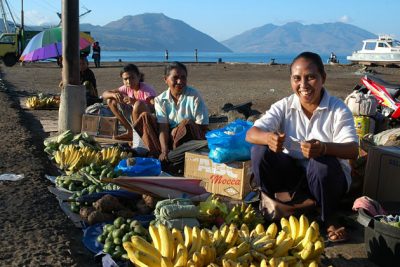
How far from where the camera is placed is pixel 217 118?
33.8 feet

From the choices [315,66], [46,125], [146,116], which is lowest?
[46,125]

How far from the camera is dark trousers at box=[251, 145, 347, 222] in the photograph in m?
3.87

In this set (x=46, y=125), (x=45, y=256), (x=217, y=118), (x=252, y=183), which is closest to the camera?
(x=45, y=256)

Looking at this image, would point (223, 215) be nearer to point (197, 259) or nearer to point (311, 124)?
point (311, 124)

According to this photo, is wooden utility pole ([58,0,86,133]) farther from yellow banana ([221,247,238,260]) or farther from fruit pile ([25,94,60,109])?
yellow banana ([221,247,238,260])

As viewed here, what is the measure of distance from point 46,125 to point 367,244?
7.22m

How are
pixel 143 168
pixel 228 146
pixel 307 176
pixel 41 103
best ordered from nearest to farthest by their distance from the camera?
pixel 307 176, pixel 228 146, pixel 143 168, pixel 41 103

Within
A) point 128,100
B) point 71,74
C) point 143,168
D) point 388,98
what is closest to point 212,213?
point 143,168

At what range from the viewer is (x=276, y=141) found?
12.8 ft

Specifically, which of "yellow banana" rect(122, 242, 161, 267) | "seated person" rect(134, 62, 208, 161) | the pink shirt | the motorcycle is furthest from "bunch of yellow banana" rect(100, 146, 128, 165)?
the motorcycle

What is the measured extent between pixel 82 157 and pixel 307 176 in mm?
2959

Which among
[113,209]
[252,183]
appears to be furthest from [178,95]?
[113,209]

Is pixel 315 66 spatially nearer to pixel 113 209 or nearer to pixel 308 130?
pixel 308 130

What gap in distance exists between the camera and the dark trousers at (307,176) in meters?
3.87
